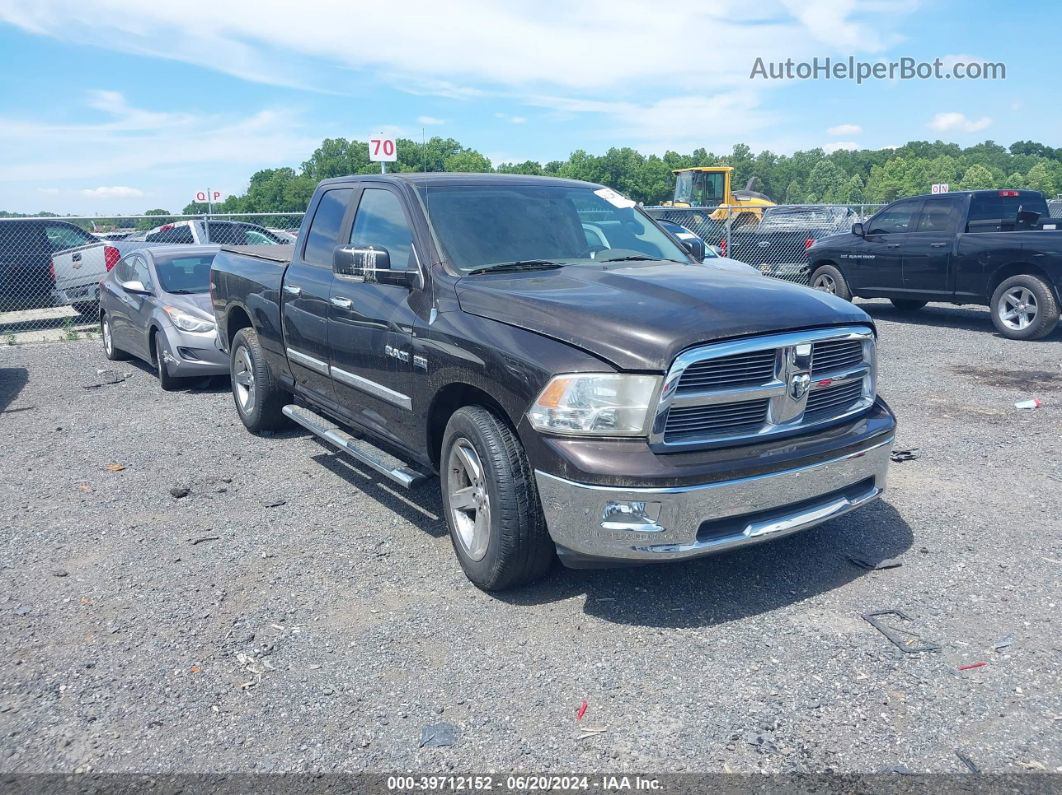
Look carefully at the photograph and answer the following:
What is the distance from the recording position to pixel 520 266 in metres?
4.70

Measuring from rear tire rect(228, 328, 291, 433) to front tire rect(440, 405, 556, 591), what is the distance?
295 cm

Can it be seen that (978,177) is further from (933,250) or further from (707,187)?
(933,250)

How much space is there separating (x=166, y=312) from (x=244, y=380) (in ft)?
8.40

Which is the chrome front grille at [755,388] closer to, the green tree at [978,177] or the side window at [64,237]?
the side window at [64,237]

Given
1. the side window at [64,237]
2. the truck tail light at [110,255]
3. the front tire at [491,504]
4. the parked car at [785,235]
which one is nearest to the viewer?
the front tire at [491,504]

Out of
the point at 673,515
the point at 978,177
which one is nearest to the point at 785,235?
the point at 673,515

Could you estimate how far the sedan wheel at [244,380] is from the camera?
707 centimetres

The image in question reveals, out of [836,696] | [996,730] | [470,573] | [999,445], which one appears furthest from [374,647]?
[999,445]

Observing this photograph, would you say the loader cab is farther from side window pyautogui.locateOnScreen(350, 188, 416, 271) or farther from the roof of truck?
side window pyautogui.locateOnScreen(350, 188, 416, 271)

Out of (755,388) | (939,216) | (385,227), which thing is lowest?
(755,388)

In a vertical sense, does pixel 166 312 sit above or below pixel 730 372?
below

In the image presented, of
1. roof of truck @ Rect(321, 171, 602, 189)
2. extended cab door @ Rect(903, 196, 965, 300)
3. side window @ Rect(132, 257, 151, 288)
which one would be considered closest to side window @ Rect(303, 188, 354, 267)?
roof of truck @ Rect(321, 171, 602, 189)

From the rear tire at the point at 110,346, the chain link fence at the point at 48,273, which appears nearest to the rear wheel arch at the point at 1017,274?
the chain link fence at the point at 48,273

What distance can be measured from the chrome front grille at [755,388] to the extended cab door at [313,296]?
272 cm
